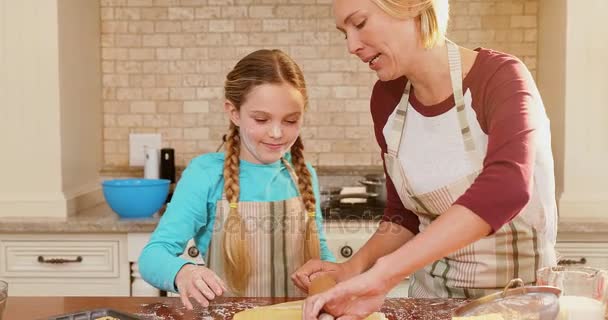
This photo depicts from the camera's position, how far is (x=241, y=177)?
191 cm

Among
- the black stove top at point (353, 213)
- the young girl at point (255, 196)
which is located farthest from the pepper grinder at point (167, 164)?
the young girl at point (255, 196)

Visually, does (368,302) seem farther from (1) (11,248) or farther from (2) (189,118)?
(2) (189,118)

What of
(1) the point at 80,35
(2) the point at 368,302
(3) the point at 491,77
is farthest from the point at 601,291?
(1) the point at 80,35

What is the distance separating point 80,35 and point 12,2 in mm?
362

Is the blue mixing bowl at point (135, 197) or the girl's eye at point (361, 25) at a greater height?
the girl's eye at point (361, 25)

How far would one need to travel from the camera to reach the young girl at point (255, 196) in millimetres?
1763

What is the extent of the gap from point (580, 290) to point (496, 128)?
0.32 metres

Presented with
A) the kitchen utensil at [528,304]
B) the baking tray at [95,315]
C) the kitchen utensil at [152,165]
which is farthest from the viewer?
the kitchen utensil at [152,165]

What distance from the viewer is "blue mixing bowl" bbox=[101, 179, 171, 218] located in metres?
2.79

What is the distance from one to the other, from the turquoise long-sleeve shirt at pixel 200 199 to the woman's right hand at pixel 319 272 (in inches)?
10.9

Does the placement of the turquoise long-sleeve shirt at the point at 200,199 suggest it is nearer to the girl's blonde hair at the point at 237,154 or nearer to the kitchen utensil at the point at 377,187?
the girl's blonde hair at the point at 237,154

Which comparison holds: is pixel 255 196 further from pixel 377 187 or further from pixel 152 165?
pixel 152 165

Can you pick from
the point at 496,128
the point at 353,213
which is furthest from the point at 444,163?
the point at 353,213

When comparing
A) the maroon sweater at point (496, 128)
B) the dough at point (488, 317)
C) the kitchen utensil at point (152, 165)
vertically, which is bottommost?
the dough at point (488, 317)
